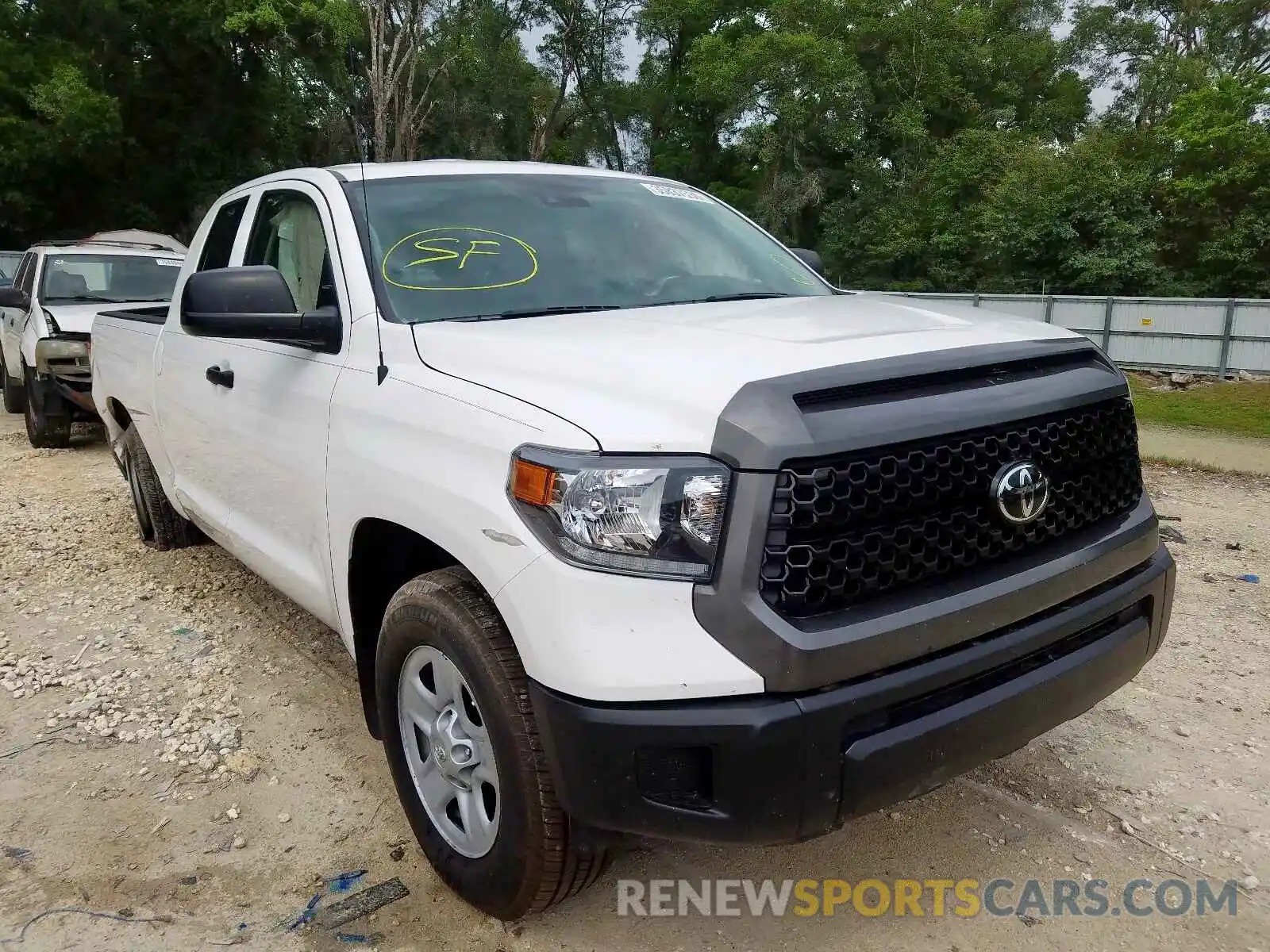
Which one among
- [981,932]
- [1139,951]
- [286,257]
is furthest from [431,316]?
[1139,951]

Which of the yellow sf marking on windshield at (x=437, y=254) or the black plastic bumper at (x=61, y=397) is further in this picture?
the black plastic bumper at (x=61, y=397)

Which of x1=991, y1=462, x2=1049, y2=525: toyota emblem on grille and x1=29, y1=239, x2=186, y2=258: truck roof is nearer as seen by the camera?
x1=991, y1=462, x2=1049, y2=525: toyota emblem on grille

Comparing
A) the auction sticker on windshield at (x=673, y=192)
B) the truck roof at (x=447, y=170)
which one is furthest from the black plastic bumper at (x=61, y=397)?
the auction sticker on windshield at (x=673, y=192)

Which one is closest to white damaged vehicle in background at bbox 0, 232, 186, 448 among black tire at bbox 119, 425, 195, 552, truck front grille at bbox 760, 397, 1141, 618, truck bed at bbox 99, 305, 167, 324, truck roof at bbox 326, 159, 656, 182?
truck bed at bbox 99, 305, 167, 324

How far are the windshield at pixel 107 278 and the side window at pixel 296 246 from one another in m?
6.37

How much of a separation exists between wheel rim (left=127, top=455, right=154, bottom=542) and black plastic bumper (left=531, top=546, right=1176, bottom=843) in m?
4.40

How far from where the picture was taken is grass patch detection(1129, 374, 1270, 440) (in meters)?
11.6

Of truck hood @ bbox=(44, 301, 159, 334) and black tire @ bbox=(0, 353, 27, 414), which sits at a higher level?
truck hood @ bbox=(44, 301, 159, 334)

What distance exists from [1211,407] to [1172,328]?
347cm

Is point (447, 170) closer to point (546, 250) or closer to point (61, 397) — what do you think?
point (546, 250)

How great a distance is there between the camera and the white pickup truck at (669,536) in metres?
1.97

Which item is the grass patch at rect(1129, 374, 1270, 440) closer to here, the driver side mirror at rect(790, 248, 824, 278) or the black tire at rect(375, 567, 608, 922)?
the driver side mirror at rect(790, 248, 824, 278)

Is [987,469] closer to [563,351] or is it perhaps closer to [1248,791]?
[563,351]

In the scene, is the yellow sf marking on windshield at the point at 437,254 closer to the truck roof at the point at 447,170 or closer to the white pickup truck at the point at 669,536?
the white pickup truck at the point at 669,536
